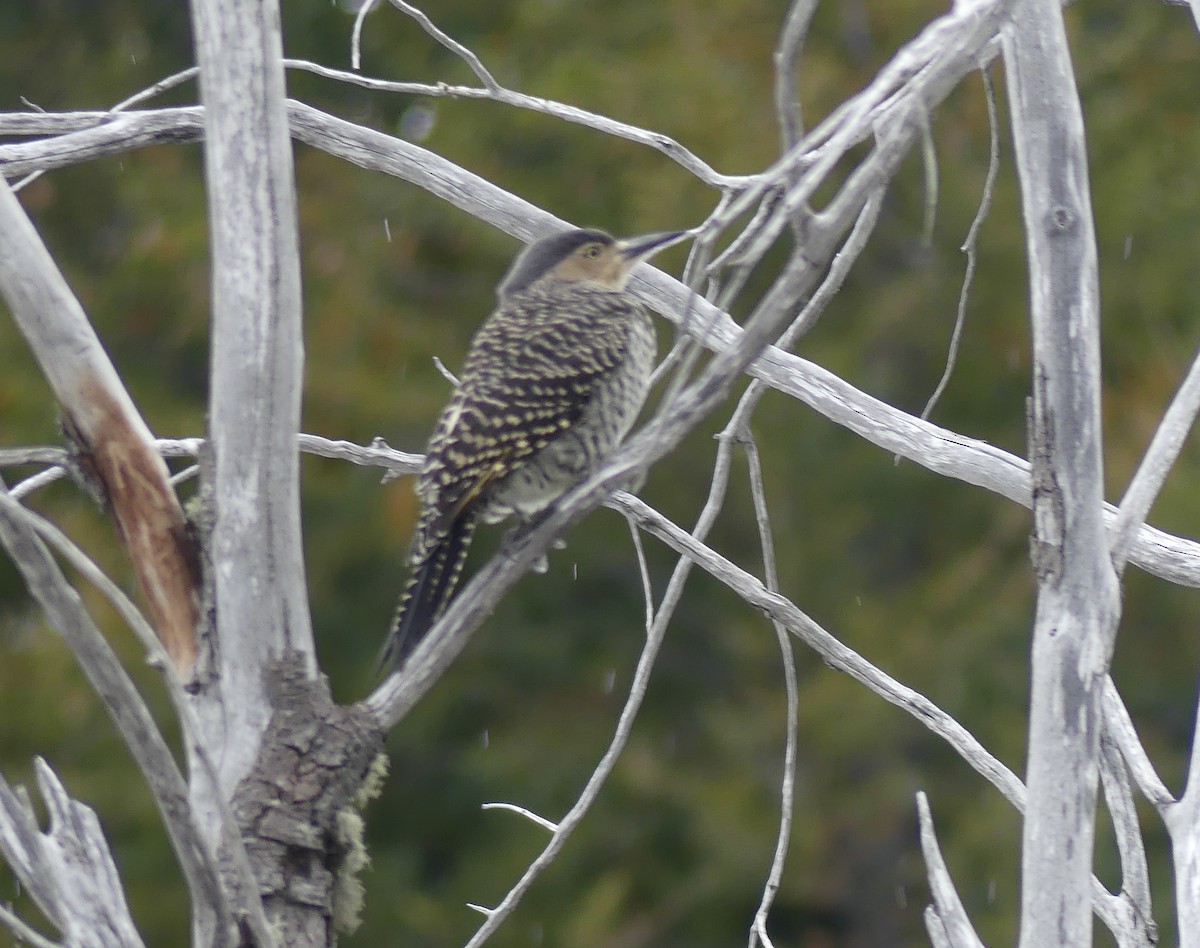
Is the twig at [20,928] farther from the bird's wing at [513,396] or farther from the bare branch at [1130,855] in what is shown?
the bird's wing at [513,396]

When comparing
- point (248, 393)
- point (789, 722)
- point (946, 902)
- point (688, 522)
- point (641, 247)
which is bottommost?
point (946, 902)

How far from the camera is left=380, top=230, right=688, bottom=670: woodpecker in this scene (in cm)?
366

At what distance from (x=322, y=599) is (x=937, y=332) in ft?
15.3

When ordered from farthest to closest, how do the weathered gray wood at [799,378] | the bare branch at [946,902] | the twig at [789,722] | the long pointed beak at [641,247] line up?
the long pointed beak at [641,247], the weathered gray wood at [799,378], the twig at [789,722], the bare branch at [946,902]

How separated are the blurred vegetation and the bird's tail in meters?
6.75

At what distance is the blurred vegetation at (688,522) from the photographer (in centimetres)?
1079

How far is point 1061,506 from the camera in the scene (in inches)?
88.7

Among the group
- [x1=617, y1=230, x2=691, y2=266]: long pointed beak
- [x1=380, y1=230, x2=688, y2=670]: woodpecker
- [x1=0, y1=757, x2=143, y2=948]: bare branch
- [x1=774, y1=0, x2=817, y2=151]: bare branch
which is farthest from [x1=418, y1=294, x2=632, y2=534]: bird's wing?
[x1=774, y1=0, x2=817, y2=151]: bare branch

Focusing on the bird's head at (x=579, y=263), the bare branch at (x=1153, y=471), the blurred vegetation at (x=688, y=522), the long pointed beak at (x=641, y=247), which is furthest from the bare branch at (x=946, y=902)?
the blurred vegetation at (x=688, y=522)

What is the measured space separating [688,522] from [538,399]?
6.86 metres

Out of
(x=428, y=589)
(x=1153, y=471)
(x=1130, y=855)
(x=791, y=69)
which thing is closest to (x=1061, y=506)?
(x=1153, y=471)

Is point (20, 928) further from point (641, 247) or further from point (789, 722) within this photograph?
point (641, 247)

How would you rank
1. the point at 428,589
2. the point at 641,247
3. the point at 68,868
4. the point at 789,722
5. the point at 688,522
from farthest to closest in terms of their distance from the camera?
the point at 688,522 → the point at 641,247 → the point at 428,589 → the point at 789,722 → the point at 68,868

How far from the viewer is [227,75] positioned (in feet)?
8.21
